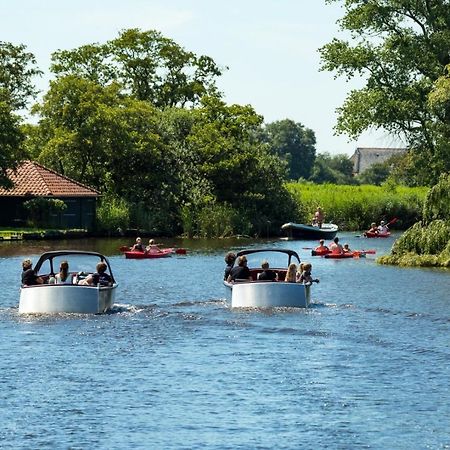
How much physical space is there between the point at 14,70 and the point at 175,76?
1984 centimetres

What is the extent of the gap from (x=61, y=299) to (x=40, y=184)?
A: 52.0 m

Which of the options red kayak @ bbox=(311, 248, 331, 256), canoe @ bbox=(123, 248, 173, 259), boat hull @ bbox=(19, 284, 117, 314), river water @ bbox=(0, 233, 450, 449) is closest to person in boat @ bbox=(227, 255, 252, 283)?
river water @ bbox=(0, 233, 450, 449)

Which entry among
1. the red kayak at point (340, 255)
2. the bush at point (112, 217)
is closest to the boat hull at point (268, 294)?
the red kayak at point (340, 255)

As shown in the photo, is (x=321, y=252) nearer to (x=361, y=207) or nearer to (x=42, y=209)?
(x=42, y=209)

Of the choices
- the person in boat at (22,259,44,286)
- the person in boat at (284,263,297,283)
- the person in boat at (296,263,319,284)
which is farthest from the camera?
the person in boat at (296,263,319,284)

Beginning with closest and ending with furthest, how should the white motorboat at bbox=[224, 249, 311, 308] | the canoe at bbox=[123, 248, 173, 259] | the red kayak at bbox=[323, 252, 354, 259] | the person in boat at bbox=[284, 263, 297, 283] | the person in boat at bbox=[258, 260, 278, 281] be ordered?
the white motorboat at bbox=[224, 249, 311, 308] → the person in boat at bbox=[284, 263, 297, 283] → the person in boat at bbox=[258, 260, 278, 281] → the canoe at bbox=[123, 248, 173, 259] → the red kayak at bbox=[323, 252, 354, 259]

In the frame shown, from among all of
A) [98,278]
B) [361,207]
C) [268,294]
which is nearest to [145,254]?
[98,278]

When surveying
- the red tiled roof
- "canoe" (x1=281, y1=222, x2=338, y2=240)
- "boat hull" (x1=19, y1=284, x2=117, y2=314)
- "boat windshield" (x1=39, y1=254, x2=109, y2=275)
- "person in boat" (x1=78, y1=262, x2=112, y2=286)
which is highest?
the red tiled roof

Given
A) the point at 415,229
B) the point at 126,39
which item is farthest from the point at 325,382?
the point at 126,39

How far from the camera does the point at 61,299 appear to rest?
37.7m

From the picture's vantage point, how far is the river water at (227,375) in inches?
974

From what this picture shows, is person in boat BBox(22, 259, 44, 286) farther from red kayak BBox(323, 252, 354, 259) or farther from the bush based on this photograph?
the bush

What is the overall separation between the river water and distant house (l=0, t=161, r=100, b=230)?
4166 centimetres

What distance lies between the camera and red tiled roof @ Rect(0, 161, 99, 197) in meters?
88.5
